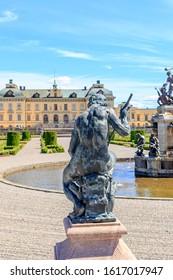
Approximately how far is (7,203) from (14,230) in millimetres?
2367

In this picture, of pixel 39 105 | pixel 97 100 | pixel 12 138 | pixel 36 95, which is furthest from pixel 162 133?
pixel 36 95

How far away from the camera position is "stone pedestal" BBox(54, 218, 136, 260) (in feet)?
14.5

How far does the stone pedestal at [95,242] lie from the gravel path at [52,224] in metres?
1.27

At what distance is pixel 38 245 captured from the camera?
6191 mm

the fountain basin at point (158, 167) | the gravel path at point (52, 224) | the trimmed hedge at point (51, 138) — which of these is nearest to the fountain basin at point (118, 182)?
the fountain basin at point (158, 167)

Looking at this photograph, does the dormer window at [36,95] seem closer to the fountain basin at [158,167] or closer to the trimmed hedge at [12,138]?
the trimmed hedge at [12,138]

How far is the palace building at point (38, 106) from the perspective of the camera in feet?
260

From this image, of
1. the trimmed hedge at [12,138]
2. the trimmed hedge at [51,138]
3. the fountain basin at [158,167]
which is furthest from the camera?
the trimmed hedge at [12,138]

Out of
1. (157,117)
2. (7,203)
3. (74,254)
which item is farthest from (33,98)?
(74,254)

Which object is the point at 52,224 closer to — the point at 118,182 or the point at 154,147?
the point at 118,182

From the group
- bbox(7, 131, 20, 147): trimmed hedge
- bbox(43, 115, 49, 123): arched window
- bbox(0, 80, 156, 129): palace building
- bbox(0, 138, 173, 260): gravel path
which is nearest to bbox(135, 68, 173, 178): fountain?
bbox(0, 138, 173, 260): gravel path

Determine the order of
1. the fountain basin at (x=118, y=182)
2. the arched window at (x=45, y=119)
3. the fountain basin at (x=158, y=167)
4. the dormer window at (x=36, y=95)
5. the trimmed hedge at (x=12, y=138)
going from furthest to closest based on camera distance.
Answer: the arched window at (x=45, y=119)
the dormer window at (x=36, y=95)
the trimmed hedge at (x=12, y=138)
the fountain basin at (x=158, y=167)
the fountain basin at (x=118, y=182)

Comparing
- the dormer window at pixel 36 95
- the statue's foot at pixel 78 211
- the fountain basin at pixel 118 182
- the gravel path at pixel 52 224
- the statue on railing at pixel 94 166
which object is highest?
the dormer window at pixel 36 95
